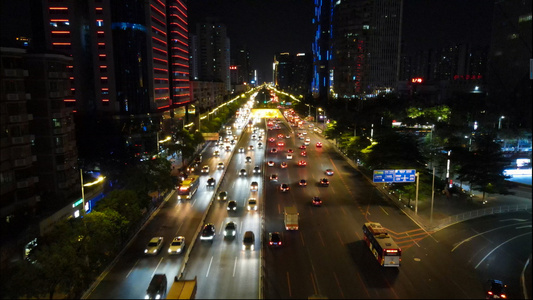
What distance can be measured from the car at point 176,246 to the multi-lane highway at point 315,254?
0.50 meters

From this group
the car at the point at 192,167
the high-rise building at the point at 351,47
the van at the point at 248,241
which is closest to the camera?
the van at the point at 248,241

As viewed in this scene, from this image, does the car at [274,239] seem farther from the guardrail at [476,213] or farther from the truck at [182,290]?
the guardrail at [476,213]

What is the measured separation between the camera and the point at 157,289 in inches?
874

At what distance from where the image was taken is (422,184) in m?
40.0

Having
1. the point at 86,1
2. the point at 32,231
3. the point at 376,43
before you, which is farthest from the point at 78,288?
the point at 376,43

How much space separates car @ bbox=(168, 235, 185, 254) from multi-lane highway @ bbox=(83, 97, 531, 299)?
50 cm

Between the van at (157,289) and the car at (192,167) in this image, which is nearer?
the van at (157,289)

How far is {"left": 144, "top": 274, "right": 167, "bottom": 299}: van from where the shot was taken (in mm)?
22156

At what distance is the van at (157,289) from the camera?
872 inches

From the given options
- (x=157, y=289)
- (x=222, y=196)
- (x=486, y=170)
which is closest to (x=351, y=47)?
(x=486, y=170)

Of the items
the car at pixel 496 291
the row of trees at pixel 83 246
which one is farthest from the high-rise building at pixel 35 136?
the car at pixel 496 291

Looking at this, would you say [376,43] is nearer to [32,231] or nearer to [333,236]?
[333,236]

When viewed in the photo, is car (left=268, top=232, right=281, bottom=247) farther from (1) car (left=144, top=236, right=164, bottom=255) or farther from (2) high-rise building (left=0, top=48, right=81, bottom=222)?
(2) high-rise building (left=0, top=48, right=81, bottom=222)

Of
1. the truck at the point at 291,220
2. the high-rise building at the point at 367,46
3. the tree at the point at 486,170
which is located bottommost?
the truck at the point at 291,220
